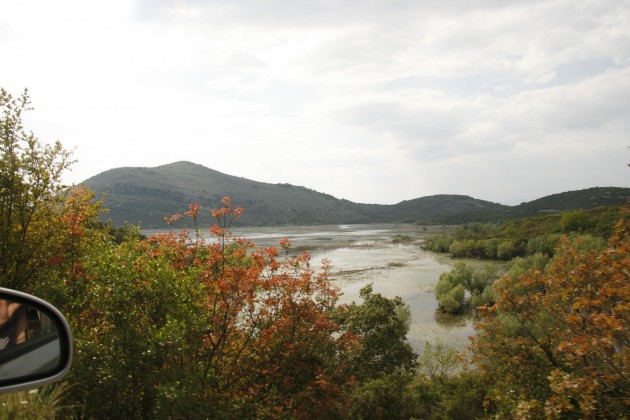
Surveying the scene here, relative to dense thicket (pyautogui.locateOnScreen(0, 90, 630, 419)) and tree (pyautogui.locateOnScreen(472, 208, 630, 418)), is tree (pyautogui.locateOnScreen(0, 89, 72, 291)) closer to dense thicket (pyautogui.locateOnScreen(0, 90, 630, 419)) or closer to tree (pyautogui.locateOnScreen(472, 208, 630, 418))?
dense thicket (pyautogui.locateOnScreen(0, 90, 630, 419))

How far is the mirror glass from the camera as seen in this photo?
2873 millimetres

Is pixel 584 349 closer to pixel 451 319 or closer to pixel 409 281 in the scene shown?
pixel 451 319

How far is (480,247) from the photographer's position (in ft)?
251

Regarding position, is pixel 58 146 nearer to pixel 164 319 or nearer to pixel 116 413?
pixel 164 319

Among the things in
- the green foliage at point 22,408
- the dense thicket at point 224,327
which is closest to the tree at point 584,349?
the dense thicket at point 224,327

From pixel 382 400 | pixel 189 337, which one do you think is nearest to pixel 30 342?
pixel 189 337

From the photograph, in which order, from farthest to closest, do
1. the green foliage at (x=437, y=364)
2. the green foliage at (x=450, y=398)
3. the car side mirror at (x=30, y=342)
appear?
1. the green foliage at (x=437, y=364)
2. the green foliage at (x=450, y=398)
3. the car side mirror at (x=30, y=342)

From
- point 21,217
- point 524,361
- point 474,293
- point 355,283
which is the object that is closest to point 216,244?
point 21,217

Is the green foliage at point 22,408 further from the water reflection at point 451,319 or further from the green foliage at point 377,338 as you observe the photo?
the water reflection at point 451,319

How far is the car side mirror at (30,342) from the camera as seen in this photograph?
286 cm

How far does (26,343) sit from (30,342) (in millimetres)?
67

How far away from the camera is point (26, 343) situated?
3.15 metres

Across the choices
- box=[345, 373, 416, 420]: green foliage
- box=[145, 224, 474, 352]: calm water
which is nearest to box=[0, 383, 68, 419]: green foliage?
Answer: box=[345, 373, 416, 420]: green foliage

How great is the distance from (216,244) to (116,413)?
177 inches
